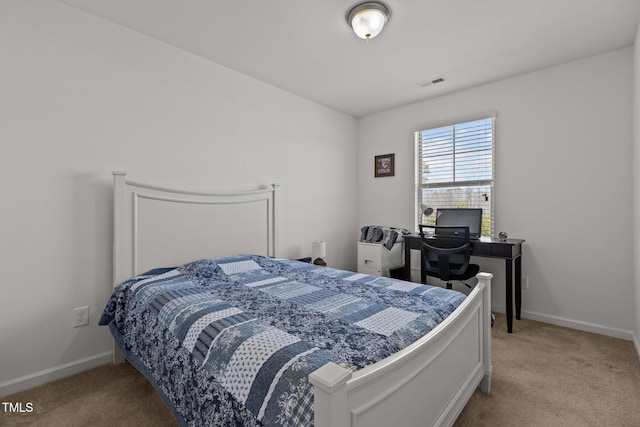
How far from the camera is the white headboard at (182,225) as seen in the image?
2.21 meters

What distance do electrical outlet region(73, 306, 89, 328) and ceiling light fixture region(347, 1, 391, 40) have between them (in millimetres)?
2714

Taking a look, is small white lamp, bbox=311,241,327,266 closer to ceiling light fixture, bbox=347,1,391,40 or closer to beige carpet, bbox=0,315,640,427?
beige carpet, bbox=0,315,640,427

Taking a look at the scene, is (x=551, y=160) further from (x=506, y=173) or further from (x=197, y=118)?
(x=197, y=118)

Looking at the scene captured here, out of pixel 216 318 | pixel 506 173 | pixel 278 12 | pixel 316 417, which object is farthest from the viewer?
pixel 506 173

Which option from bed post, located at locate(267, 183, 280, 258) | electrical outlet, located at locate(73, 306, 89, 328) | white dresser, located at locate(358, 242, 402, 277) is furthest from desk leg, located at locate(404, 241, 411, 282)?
electrical outlet, located at locate(73, 306, 89, 328)

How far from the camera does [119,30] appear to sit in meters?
2.30

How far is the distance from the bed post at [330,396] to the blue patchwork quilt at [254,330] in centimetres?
12

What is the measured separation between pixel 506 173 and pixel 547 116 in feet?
2.05

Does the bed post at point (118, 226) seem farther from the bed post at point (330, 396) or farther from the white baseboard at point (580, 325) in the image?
the white baseboard at point (580, 325)

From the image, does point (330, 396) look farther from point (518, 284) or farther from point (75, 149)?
point (518, 284)

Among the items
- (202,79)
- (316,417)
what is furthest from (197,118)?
(316,417)

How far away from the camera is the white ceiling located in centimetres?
209

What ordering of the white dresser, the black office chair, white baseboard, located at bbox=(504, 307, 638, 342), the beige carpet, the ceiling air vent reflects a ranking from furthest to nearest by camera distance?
the white dresser
the ceiling air vent
the black office chair
white baseboard, located at bbox=(504, 307, 638, 342)
the beige carpet

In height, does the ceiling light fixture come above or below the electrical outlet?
above
